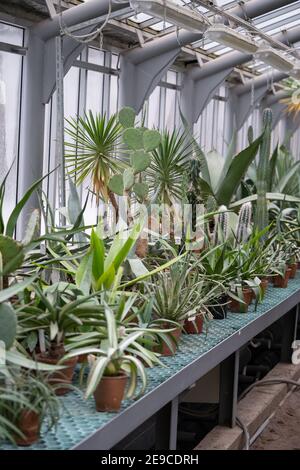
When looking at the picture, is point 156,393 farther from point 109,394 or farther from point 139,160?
point 139,160

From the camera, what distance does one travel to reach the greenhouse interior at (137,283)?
78.1 inches

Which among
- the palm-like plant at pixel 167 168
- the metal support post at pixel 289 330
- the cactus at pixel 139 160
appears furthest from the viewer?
the metal support post at pixel 289 330

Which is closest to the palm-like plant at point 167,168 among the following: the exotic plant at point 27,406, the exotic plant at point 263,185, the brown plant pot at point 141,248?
the exotic plant at point 263,185

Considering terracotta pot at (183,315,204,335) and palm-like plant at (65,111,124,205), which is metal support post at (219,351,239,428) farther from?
palm-like plant at (65,111,124,205)

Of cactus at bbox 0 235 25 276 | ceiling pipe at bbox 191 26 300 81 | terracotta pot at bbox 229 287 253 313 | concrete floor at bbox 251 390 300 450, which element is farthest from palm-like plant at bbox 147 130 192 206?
ceiling pipe at bbox 191 26 300 81

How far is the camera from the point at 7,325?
185cm

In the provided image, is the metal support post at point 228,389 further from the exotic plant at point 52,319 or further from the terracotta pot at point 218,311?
the exotic plant at point 52,319

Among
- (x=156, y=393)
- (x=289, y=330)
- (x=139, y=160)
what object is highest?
(x=139, y=160)

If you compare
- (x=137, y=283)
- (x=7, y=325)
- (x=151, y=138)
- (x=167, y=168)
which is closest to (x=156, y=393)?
(x=7, y=325)

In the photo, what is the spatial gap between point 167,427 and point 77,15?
18.6 feet

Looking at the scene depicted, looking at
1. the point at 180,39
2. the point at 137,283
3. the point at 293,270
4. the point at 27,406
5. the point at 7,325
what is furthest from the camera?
the point at 180,39

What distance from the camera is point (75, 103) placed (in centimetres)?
873

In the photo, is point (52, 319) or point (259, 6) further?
point (259, 6)

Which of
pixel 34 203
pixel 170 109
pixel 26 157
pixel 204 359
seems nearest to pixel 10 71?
pixel 26 157
